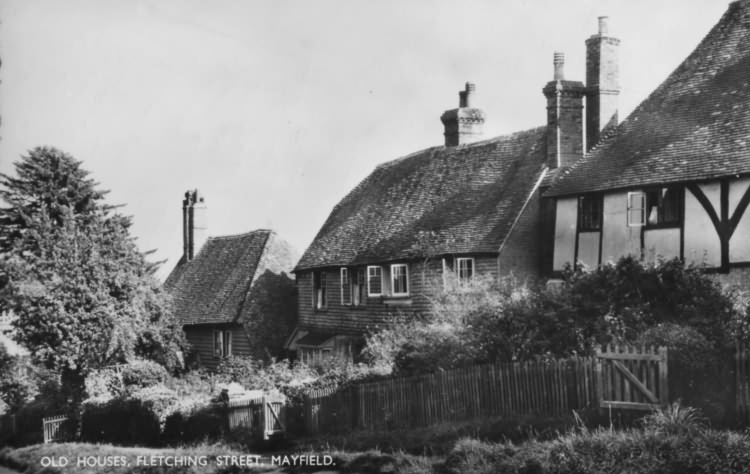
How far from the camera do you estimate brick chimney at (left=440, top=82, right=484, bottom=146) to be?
38.0 meters

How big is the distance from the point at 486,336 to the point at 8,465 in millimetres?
15465

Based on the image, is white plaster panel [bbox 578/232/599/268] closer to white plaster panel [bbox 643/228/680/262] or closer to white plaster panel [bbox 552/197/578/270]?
white plaster panel [bbox 552/197/578/270]

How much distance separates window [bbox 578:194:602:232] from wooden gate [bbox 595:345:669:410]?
1074 centimetres

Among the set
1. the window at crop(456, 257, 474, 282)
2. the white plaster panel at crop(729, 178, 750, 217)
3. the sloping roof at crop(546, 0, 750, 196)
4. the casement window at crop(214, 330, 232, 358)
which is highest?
the sloping roof at crop(546, 0, 750, 196)

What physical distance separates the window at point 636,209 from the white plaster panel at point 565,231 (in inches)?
87.5

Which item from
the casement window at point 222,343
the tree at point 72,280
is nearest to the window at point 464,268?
the tree at point 72,280

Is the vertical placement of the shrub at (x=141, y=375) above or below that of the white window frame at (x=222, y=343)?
below

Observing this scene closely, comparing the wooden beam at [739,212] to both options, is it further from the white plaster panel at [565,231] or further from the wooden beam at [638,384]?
the wooden beam at [638,384]

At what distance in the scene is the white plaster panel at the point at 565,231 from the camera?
28516 mm

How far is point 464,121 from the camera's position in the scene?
1501 inches

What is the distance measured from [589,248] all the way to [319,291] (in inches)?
571

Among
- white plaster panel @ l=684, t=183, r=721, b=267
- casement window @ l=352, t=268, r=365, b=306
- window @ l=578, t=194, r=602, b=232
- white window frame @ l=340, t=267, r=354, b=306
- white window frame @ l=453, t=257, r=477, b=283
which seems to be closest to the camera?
white plaster panel @ l=684, t=183, r=721, b=267

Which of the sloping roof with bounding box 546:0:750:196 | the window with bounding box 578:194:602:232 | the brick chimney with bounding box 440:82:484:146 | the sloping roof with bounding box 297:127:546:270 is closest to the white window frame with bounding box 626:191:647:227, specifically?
the sloping roof with bounding box 546:0:750:196

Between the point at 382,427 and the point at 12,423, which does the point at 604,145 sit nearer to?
the point at 382,427
